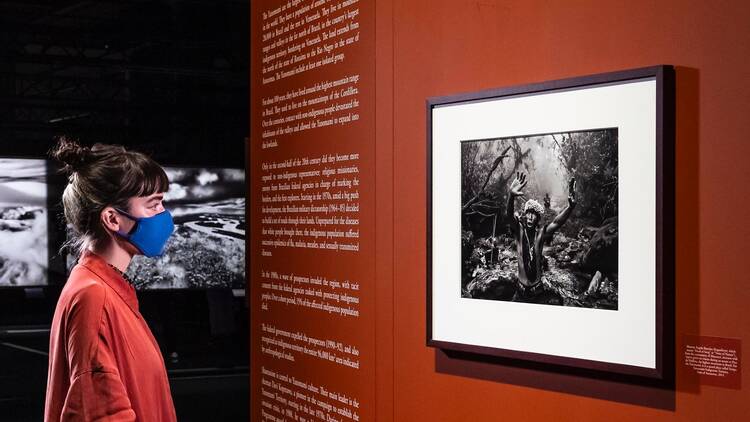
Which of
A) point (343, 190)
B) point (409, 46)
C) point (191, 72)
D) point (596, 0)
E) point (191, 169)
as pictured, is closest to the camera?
point (596, 0)

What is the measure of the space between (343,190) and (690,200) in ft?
5.25

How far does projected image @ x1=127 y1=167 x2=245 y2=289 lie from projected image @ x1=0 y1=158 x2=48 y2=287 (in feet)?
4.58

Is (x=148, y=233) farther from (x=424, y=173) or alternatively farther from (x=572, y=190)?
(x=572, y=190)

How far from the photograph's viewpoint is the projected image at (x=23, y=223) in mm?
12766

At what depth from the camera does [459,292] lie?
8.97 feet

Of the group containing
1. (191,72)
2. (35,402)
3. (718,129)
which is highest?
(191,72)

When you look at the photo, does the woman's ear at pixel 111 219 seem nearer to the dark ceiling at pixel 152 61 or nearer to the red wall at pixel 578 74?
the red wall at pixel 578 74

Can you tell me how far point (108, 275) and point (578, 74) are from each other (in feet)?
5.75

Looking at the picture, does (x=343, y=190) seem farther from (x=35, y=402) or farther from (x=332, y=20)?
(x=35, y=402)

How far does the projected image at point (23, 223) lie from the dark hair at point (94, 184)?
10392mm

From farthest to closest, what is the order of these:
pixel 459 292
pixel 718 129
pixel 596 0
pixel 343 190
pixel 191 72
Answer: pixel 191 72
pixel 343 190
pixel 459 292
pixel 596 0
pixel 718 129

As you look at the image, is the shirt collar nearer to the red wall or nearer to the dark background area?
the red wall

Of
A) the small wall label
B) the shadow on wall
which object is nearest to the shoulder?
the shadow on wall

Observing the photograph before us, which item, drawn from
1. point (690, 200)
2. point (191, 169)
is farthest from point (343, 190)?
point (191, 169)
